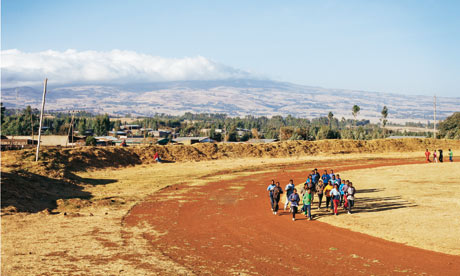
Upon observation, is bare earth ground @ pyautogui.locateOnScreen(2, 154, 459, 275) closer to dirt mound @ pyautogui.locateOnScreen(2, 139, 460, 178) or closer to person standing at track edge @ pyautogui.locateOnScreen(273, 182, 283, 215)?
person standing at track edge @ pyautogui.locateOnScreen(273, 182, 283, 215)

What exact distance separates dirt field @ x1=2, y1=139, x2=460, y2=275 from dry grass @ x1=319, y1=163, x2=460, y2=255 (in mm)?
189

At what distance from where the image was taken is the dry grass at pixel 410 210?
71.9 feet

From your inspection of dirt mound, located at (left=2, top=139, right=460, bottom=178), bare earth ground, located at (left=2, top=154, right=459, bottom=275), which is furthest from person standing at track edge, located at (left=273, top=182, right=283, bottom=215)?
dirt mound, located at (left=2, top=139, right=460, bottom=178)

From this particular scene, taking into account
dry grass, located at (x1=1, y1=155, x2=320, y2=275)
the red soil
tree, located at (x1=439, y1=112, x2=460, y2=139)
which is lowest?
dry grass, located at (x1=1, y1=155, x2=320, y2=275)

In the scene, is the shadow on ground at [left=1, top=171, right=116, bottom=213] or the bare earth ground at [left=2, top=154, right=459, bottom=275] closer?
the bare earth ground at [left=2, top=154, right=459, bottom=275]

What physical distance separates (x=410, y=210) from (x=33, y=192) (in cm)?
2754

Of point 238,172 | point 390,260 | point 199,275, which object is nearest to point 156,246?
point 199,275

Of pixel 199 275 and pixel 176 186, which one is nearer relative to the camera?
pixel 199 275

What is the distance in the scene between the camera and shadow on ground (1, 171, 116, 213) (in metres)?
29.5

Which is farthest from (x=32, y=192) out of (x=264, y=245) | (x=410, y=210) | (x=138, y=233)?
(x=410, y=210)

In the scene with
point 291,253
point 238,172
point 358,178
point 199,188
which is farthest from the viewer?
point 238,172

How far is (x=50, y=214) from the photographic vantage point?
92.7ft

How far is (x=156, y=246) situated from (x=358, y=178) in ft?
96.8

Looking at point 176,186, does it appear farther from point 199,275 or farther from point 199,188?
point 199,275
